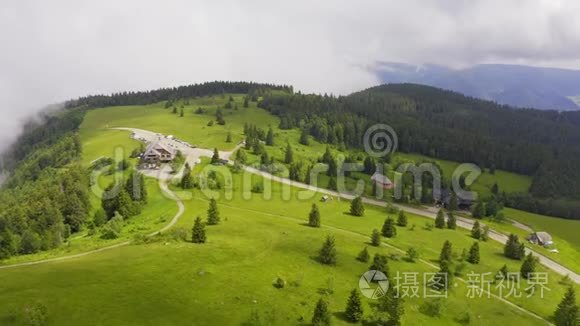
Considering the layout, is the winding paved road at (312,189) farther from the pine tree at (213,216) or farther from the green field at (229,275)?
the pine tree at (213,216)

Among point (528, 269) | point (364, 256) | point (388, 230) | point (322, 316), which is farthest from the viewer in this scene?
point (388, 230)

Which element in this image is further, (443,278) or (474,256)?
(474,256)

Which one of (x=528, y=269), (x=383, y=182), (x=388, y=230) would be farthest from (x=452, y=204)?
(x=528, y=269)

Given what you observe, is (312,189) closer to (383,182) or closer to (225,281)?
(383,182)

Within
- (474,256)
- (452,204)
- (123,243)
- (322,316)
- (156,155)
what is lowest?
(452,204)

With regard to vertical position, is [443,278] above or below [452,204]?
above

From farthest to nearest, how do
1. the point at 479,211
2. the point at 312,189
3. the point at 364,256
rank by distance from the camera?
the point at 479,211 → the point at 312,189 → the point at 364,256

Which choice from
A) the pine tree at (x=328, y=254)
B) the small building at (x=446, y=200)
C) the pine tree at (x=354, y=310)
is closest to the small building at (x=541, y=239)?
the small building at (x=446, y=200)
